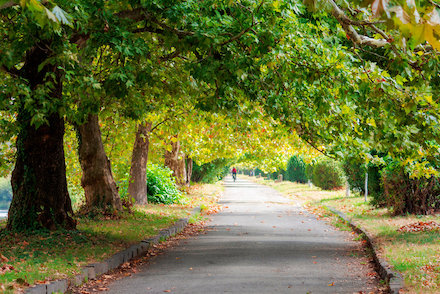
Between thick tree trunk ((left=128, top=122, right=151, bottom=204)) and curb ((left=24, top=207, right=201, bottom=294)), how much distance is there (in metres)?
7.39

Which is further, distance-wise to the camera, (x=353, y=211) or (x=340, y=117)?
(x=353, y=211)

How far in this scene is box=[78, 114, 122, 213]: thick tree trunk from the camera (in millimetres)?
15102

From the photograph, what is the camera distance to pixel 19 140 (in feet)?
35.2

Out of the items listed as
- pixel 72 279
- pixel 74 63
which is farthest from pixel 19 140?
pixel 72 279

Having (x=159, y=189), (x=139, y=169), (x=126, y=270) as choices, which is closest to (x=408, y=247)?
(x=126, y=270)

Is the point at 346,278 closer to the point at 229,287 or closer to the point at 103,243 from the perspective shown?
the point at 229,287

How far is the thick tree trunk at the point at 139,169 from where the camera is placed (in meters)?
20.5

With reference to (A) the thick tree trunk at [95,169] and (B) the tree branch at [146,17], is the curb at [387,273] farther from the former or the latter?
(A) the thick tree trunk at [95,169]

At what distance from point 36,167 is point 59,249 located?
2148mm

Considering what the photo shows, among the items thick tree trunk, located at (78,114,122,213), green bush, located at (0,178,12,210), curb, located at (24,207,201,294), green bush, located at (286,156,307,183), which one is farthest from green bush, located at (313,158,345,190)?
green bush, located at (0,178,12,210)

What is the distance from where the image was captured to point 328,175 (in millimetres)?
36625

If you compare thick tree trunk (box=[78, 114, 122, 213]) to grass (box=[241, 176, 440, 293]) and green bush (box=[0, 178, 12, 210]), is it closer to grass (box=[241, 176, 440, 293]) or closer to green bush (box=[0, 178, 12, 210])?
grass (box=[241, 176, 440, 293])

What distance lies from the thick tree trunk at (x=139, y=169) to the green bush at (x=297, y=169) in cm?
3095

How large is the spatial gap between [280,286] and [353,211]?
40.7 ft
